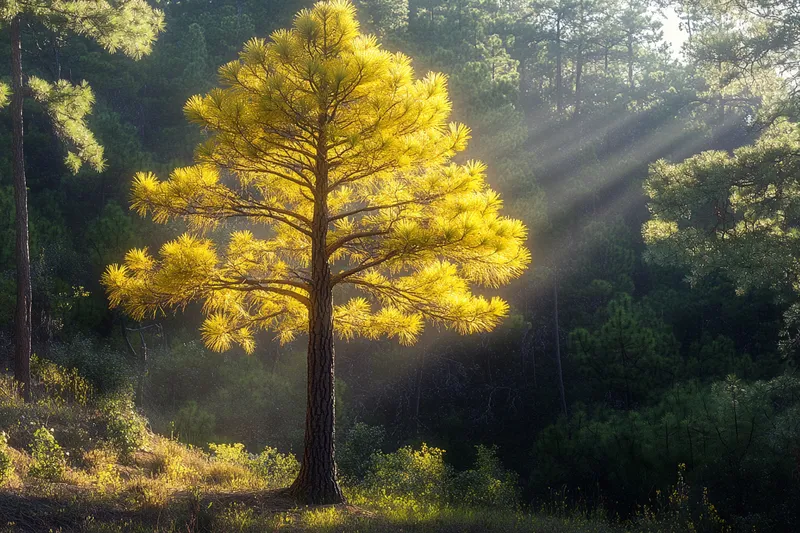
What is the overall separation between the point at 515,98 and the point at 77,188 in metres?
15.0

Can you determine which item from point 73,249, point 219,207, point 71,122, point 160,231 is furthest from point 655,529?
point 73,249

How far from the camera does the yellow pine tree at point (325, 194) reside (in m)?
7.18

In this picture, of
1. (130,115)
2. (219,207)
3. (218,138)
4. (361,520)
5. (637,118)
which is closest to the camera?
(361,520)

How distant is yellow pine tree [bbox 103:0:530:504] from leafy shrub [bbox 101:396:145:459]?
2428mm

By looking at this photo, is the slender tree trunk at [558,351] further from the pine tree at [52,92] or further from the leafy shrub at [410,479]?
the pine tree at [52,92]

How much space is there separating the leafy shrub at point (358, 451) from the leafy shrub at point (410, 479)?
3.30 metres

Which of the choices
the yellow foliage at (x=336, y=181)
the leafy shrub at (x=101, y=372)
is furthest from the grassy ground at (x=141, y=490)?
the yellow foliage at (x=336, y=181)

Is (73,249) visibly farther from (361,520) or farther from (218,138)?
(361,520)

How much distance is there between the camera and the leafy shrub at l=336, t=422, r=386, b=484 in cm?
1513

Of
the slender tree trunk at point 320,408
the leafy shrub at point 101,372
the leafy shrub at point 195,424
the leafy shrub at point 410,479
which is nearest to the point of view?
the slender tree trunk at point 320,408

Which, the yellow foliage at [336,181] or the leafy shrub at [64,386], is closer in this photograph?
the yellow foliage at [336,181]

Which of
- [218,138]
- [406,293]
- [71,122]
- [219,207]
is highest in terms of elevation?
[71,122]

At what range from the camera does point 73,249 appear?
67.9ft

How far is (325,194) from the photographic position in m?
8.35
